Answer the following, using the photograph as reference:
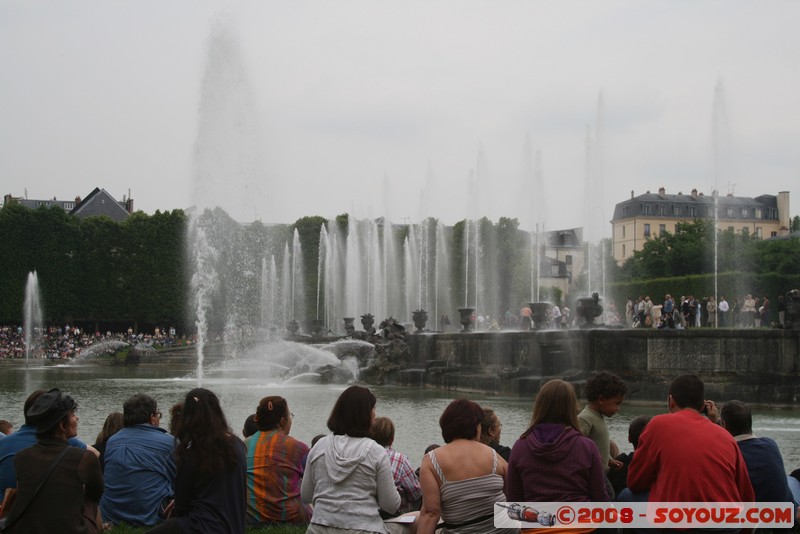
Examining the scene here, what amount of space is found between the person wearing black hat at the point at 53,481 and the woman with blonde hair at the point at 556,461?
2.24 metres

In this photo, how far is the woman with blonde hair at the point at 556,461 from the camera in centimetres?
523

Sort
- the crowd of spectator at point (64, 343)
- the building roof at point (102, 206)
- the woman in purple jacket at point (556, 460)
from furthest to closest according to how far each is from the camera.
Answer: the building roof at point (102, 206), the crowd of spectator at point (64, 343), the woman in purple jacket at point (556, 460)

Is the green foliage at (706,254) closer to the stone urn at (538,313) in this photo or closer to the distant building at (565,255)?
the distant building at (565,255)

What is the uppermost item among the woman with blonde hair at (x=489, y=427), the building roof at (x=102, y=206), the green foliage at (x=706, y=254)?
the building roof at (x=102, y=206)

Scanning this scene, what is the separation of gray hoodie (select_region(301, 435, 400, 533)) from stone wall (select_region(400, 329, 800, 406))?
696 inches

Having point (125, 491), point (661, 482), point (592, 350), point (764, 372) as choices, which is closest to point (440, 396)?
point (592, 350)

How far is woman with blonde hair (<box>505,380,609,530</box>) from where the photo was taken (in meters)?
5.23

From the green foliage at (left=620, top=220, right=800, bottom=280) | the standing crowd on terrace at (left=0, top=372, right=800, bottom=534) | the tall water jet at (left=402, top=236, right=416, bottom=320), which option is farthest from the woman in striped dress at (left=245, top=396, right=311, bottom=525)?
the green foliage at (left=620, top=220, right=800, bottom=280)

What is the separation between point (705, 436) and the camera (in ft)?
17.5

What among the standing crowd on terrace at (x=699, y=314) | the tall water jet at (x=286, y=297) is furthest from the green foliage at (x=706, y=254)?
the tall water jet at (x=286, y=297)

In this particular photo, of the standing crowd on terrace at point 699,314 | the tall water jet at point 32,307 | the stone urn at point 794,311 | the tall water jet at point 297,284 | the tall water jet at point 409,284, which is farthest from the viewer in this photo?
the tall water jet at point 297,284

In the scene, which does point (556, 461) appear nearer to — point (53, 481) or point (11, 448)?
point (53, 481)

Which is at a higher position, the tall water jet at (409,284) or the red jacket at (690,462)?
the tall water jet at (409,284)

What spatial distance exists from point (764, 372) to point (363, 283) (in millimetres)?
38052
